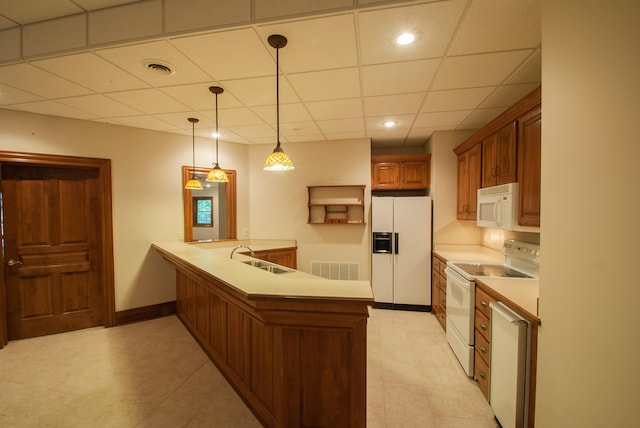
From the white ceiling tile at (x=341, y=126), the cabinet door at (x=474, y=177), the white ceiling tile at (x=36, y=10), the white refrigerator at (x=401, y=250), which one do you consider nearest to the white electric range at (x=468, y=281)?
the cabinet door at (x=474, y=177)

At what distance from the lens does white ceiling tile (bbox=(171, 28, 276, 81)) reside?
1.66 metres

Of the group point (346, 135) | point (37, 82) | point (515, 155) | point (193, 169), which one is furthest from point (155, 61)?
point (515, 155)

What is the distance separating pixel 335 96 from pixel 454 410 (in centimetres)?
299

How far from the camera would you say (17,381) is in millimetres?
2219

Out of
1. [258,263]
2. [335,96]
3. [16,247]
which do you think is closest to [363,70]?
[335,96]

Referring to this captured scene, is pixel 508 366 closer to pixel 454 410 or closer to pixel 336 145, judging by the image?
pixel 454 410

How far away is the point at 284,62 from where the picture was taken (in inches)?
76.5

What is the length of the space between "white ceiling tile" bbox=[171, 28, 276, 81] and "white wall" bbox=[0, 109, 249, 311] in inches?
85.1

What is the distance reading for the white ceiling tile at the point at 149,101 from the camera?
8.03ft

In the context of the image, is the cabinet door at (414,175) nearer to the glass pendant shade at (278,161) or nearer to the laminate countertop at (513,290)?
the laminate countertop at (513,290)

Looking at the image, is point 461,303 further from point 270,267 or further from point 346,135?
point 346,135

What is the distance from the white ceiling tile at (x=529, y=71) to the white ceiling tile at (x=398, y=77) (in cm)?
71

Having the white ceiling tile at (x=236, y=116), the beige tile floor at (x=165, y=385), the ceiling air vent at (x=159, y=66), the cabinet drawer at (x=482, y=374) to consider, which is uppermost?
the white ceiling tile at (x=236, y=116)

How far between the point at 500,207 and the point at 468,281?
31.9 inches
